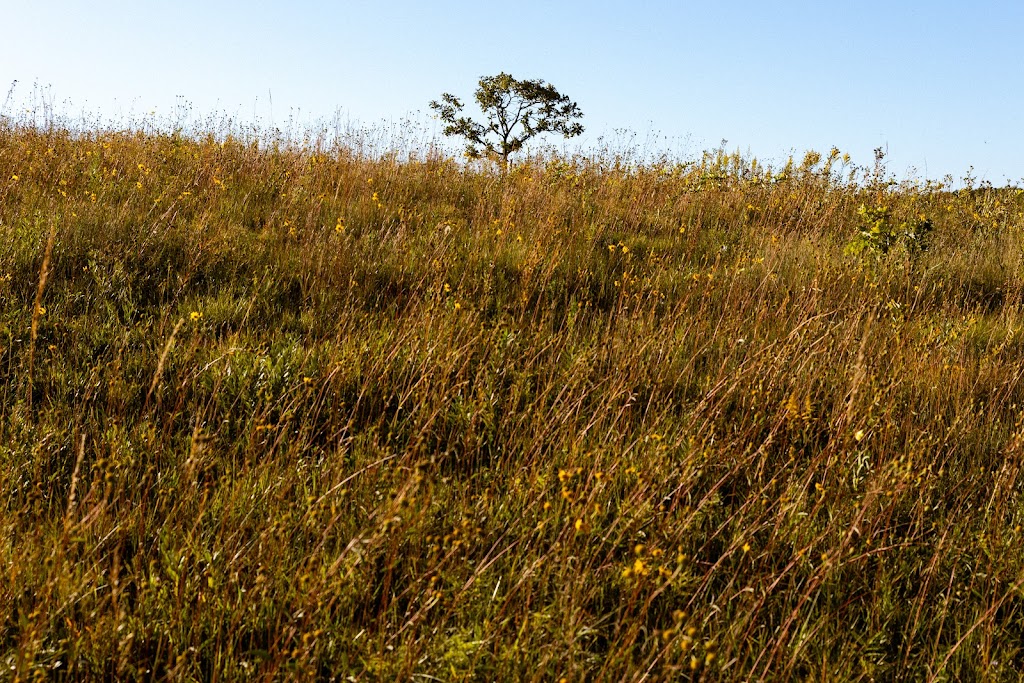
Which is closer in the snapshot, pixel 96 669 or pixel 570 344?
pixel 96 669

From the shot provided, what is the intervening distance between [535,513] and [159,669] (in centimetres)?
104

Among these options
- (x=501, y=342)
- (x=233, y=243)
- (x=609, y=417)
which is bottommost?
(x=609, y=417)

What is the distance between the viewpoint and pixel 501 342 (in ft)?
10.4

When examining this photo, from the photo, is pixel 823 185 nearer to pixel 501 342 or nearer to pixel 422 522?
pixel 501 342

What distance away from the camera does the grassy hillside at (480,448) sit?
5.48ft

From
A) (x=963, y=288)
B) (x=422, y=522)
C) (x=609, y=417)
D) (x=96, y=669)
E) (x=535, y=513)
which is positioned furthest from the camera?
(x=963, y=288)

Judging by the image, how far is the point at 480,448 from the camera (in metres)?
2.54

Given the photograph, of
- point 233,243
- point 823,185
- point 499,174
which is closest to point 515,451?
point 233,243

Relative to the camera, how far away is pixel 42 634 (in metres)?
1.57

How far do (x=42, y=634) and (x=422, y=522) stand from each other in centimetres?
88

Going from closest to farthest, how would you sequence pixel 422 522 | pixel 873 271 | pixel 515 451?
pixel 422 522 < pixel 515 451 < pixel 873 271

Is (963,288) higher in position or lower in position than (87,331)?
higher

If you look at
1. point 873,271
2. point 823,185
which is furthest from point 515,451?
point 823,185

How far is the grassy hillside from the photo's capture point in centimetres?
167
